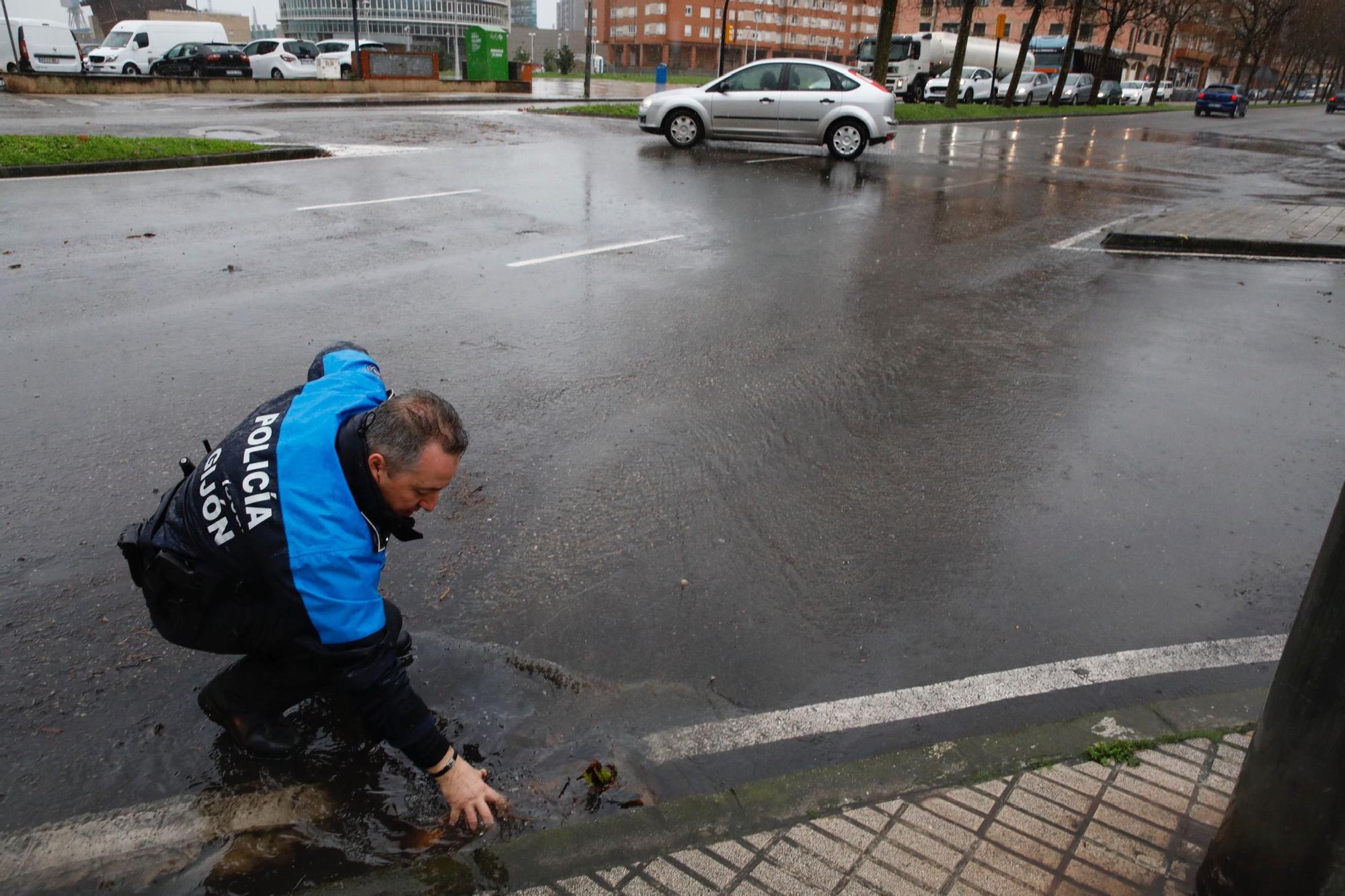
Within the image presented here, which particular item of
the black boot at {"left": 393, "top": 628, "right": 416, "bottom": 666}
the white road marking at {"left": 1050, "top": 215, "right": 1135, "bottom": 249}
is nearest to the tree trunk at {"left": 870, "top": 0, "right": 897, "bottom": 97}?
the white road marking at {"left": 1050, "top": 215, "right": 1135, "bottom": 249}

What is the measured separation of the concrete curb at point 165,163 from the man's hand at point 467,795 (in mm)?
12296

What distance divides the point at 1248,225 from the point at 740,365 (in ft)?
27.7

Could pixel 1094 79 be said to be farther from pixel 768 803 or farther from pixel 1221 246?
pixel 768 803

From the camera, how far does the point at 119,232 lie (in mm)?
8641

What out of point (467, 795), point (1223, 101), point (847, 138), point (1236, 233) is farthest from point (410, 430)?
point (1223, 101)

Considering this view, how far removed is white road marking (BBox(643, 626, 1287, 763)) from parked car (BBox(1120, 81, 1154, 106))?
5978cm

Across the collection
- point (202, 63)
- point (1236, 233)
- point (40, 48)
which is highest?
point (40, 48)

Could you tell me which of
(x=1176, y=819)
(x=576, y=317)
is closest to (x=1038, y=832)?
(x=1176, y=819)

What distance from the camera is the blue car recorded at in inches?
1738

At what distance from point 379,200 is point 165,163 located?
13.2 feet

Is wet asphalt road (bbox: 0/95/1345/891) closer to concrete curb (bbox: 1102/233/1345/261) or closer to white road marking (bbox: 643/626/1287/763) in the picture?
white road marking (bbox: 643/626/1287/763)

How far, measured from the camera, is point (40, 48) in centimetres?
3066

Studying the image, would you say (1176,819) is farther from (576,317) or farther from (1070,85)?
(1070,85)

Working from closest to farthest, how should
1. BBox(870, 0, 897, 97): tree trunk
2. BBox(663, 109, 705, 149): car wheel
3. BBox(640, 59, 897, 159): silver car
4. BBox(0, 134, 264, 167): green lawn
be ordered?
BBox(0, 134, 264, 167): green lawn
BBox(640, 59, 897, 159): silver car
BBox(663, 109, 705, 149): car wheel
BBox(870, 0, 897, 97): tree trunk
